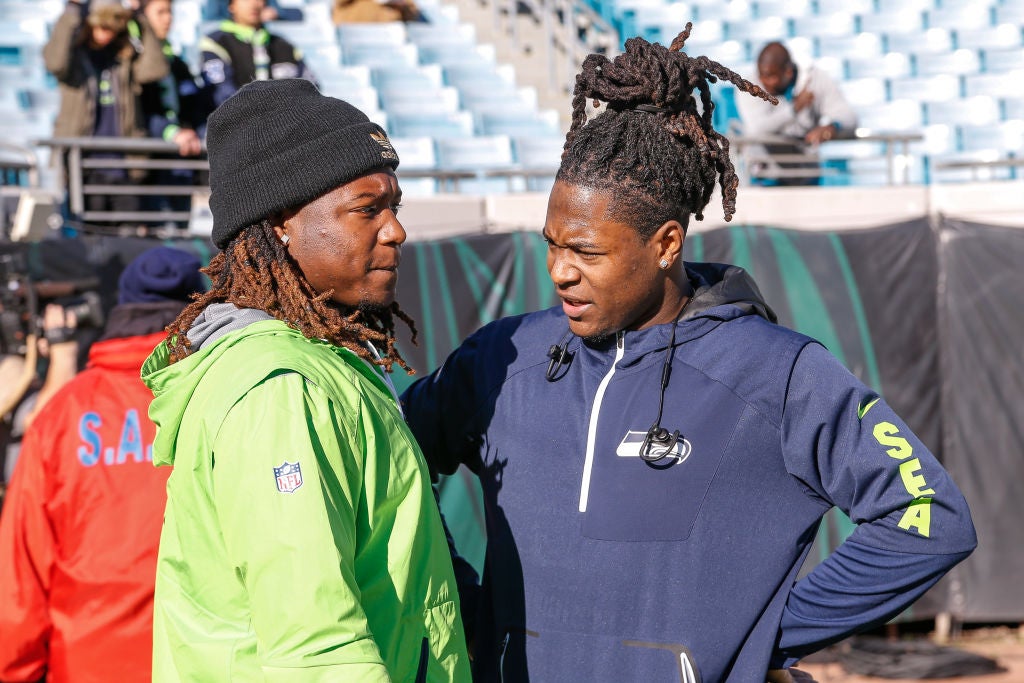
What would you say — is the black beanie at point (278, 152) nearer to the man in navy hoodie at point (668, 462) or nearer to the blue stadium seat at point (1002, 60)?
the man in navy hoodie at point (668, 462)

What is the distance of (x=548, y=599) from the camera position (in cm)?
229

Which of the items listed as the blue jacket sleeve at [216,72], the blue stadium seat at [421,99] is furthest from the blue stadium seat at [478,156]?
the blue jacket sleeve at [216,72]

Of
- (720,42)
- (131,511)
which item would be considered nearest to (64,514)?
(131,511)

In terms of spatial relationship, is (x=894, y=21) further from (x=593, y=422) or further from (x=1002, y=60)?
(x=593, y=422)

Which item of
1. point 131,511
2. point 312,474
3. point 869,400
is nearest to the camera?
point 312,474

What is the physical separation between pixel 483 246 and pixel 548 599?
404 cm

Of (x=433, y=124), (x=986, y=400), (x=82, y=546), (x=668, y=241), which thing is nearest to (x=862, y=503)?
(x=668, y=241)

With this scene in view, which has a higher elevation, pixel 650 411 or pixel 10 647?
pixel 650 411

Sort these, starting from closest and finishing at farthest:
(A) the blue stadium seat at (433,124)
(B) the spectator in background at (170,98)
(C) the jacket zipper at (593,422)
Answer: (C) the jacket zipper at (593,422), (B) the spectator in background at (170,98), (A) the blue stadium seat at (433,124)

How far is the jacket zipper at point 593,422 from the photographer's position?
2.30m

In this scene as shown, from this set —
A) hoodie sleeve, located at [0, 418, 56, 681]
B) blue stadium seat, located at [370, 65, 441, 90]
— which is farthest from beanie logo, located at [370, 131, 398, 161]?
blue stadium seat, located at [370, 65, 441, 90]

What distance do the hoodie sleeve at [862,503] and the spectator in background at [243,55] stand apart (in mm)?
6232

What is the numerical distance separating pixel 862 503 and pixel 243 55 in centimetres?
664

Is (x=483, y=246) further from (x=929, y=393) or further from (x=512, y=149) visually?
(x=512, y=149)
